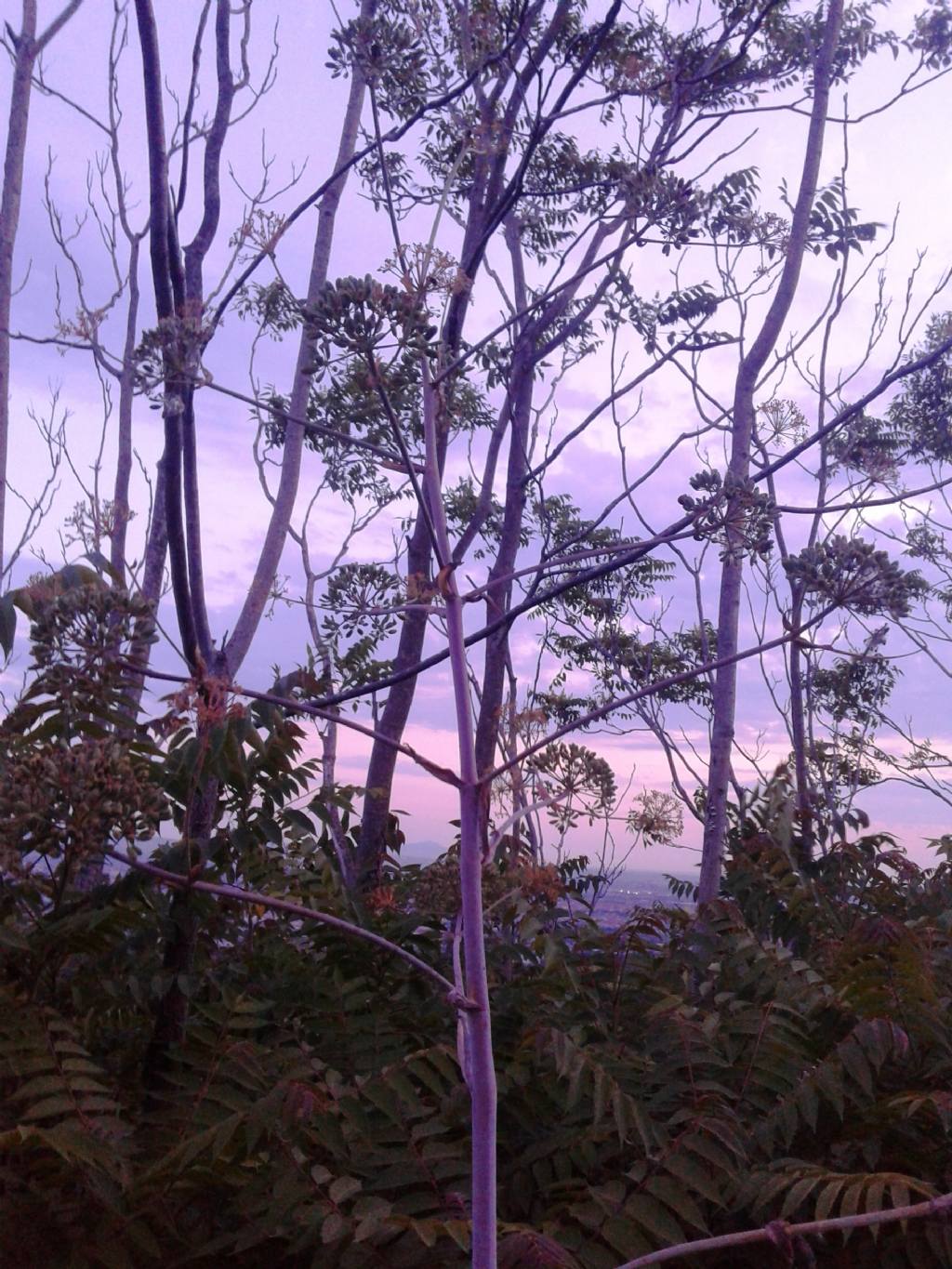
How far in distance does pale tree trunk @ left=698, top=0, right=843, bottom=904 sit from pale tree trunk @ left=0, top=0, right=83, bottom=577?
4509 millimetres

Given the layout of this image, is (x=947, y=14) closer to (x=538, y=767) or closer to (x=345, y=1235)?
(x=538, y=767)

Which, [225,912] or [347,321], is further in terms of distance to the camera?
[225,912]

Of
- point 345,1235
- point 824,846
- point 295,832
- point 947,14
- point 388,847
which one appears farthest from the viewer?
point 947,14

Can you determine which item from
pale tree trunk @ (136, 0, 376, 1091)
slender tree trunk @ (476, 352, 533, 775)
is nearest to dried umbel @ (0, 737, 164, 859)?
pale tree trunk @ (136, 0, 376, 1091)

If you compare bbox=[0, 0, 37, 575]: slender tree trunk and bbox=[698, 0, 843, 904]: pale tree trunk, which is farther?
bbox=[0, 0, 37, 575]: slender tree trunk

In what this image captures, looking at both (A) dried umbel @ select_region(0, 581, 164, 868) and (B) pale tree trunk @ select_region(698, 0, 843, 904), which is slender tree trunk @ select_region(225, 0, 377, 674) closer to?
(B) pale tree trunk @ select_region(698, 0, 843, 904)

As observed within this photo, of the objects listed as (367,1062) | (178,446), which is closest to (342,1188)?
(367,1062)

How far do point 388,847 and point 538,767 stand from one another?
1911 millimetres

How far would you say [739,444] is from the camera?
5.27m

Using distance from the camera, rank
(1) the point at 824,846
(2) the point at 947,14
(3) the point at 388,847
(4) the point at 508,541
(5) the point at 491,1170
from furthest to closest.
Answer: (2) the point at 947,14
(4) the point at 508,541
(1) the point at 824,846
(3) the point at 388,847
(5) the point at 491,1170

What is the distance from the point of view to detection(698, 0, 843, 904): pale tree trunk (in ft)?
15.0

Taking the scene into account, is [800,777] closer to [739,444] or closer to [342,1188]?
[739,444]

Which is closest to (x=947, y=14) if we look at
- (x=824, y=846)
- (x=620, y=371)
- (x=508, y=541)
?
(x=620, y=371)

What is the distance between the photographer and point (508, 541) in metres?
5.62
